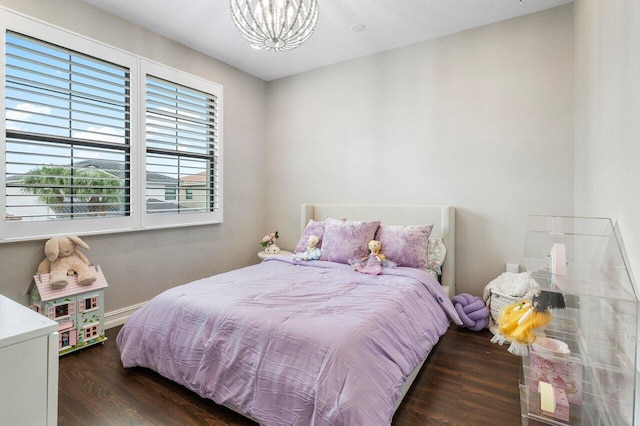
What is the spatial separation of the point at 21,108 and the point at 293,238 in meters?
2.86

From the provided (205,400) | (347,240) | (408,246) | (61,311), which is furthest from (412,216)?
(61,311)

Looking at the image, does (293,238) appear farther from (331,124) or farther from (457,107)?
(457,107)

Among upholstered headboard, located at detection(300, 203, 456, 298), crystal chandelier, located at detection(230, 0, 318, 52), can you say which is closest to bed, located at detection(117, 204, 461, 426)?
upholstered headboard, located at detection(300, 203, 456, 298)

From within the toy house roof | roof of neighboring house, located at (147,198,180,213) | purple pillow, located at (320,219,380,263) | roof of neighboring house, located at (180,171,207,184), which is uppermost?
roof of neighboring house, located at (180,171,207,184)

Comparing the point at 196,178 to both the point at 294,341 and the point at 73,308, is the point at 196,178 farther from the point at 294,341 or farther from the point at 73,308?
the point at 294,341

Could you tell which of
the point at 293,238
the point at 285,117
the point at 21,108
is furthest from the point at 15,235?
the point at 285,117

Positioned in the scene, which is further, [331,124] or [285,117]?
[285,117]

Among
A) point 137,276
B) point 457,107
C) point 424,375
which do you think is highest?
point 457,107

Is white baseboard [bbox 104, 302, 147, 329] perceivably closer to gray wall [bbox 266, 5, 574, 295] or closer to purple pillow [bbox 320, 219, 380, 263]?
purple pillow [bbox 320, 219, 380, 263]

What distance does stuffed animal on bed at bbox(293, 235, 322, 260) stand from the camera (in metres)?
3.04

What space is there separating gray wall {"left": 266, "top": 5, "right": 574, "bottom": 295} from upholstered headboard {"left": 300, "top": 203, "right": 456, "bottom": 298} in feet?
0.45

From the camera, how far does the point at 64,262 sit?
7.99 ft

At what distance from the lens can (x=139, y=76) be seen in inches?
116

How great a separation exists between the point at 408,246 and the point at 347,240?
0.55m
